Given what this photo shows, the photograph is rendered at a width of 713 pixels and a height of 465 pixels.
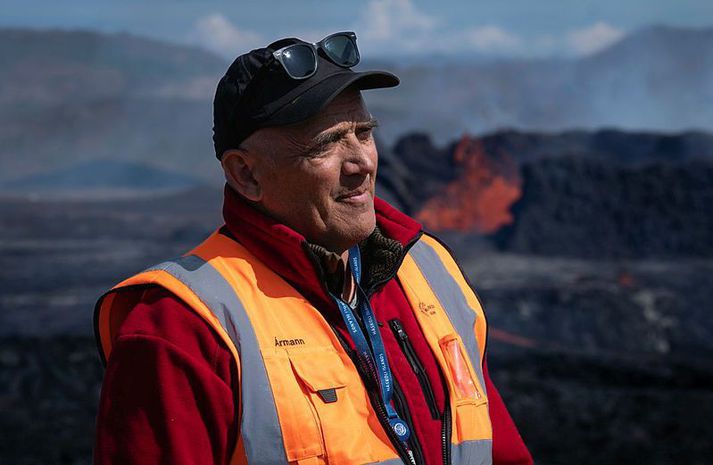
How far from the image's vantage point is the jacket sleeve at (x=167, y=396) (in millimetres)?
1658

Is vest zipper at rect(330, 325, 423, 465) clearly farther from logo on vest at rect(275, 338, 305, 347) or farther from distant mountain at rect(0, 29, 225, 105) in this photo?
distant mountain at rect(0, 29, 225, 105)

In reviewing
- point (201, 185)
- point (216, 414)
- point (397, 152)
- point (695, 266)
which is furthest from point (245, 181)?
point (201, 185)

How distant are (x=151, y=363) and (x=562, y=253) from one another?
40.4 ft

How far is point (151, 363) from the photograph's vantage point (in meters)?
1.67

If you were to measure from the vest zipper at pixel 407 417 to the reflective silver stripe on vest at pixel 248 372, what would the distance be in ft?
0.98

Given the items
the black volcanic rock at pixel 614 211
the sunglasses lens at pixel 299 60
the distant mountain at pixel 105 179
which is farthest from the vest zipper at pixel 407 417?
→ the distant mountain at pixel 105 179

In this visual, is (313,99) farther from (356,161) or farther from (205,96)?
(205,96)

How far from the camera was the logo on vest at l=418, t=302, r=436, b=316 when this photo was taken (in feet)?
6.80

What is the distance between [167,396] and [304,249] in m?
0.40

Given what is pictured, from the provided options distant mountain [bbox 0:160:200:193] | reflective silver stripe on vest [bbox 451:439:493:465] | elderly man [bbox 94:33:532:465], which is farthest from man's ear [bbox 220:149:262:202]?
distant mountain [bbox 0:160:200:193]

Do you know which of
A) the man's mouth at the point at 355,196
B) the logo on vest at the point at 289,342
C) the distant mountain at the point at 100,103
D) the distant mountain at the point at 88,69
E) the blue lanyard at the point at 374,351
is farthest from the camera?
the distant mountain at the point at 88,69

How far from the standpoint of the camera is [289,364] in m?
1.76

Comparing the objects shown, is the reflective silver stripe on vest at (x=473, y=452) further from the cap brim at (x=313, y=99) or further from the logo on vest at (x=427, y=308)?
the cap brim at (x=313, y=99)

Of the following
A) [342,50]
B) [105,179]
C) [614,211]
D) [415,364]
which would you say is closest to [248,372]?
[415,364]
